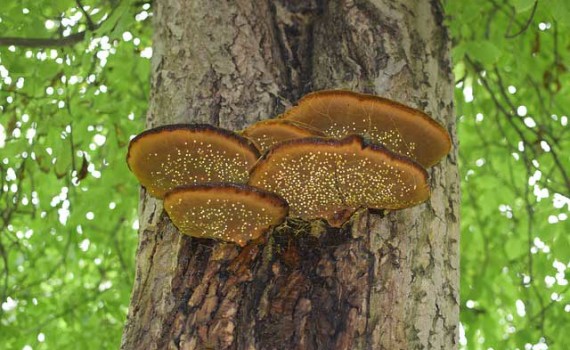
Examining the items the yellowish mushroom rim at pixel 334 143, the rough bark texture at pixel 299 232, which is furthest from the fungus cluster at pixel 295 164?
the rough bark texture at pixel 299 232

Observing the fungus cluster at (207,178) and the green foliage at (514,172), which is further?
the green foliage at (514,172)

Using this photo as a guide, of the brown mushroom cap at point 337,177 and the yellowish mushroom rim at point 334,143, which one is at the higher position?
the yellowish mushroom rim at point 334,143

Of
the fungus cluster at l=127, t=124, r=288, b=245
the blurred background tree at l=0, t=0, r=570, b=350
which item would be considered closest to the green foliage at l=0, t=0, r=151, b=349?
the blurred background tree at l=0, t=0, r=570, b=350

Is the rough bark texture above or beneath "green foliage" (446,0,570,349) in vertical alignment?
above

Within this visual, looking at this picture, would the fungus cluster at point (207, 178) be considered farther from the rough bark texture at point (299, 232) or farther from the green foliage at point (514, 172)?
the green foliage at point (514, 172)

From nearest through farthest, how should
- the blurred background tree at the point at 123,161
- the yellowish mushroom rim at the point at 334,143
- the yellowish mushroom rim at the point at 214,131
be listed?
1. the yellowish mushroom rim at the point at 334,143
2. the yellowish mushroom rim at the point at 214,131
3. the blurred background tree at the point at 123,161

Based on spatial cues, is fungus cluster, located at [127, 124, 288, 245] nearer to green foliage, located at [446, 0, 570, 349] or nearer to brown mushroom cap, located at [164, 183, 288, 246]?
brown mushroom cap, located at [164, 183, 288, 246]

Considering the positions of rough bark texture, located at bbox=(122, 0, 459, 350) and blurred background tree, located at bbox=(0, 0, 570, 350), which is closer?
rough bark texture, located at bbox=(122, 0, 459, 350)
